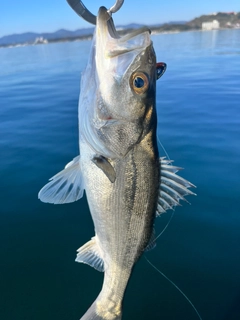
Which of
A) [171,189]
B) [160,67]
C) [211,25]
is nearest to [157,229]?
[171,189]

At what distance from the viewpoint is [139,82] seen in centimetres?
192

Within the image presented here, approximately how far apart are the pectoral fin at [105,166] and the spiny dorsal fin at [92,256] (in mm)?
687

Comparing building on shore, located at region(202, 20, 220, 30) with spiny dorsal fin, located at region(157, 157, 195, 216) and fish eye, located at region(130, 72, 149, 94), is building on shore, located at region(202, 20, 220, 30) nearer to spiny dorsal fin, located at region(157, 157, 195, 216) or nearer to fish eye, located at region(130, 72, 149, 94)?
spiny dorsal fin, located at region(157, 157, 195, 216)

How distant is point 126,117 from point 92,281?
2438 mm

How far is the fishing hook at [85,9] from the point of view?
189 cm

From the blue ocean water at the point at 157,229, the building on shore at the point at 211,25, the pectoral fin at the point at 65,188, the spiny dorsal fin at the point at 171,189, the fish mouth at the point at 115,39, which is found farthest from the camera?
the building on shore at the point at 211,25

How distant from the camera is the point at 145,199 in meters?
2.14

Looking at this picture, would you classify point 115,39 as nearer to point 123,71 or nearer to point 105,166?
point 123,71

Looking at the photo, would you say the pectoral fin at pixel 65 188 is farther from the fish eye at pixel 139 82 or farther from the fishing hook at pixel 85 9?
the fishing hook at pixel 85 9

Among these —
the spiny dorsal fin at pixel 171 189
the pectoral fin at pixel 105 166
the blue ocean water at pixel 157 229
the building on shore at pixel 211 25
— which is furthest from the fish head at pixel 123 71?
the building on shore at pixel 211 25

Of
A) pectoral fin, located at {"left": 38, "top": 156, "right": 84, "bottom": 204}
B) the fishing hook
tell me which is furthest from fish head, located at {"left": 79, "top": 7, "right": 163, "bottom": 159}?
pectoral fin, located at {"left": 38, "top": 156, "right": 84, "bottom": 204}

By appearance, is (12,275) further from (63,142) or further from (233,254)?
(63,142)

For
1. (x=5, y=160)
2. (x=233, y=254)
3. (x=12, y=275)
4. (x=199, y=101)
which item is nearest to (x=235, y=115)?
(x=199, y=101)

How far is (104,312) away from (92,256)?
1.48 ft
